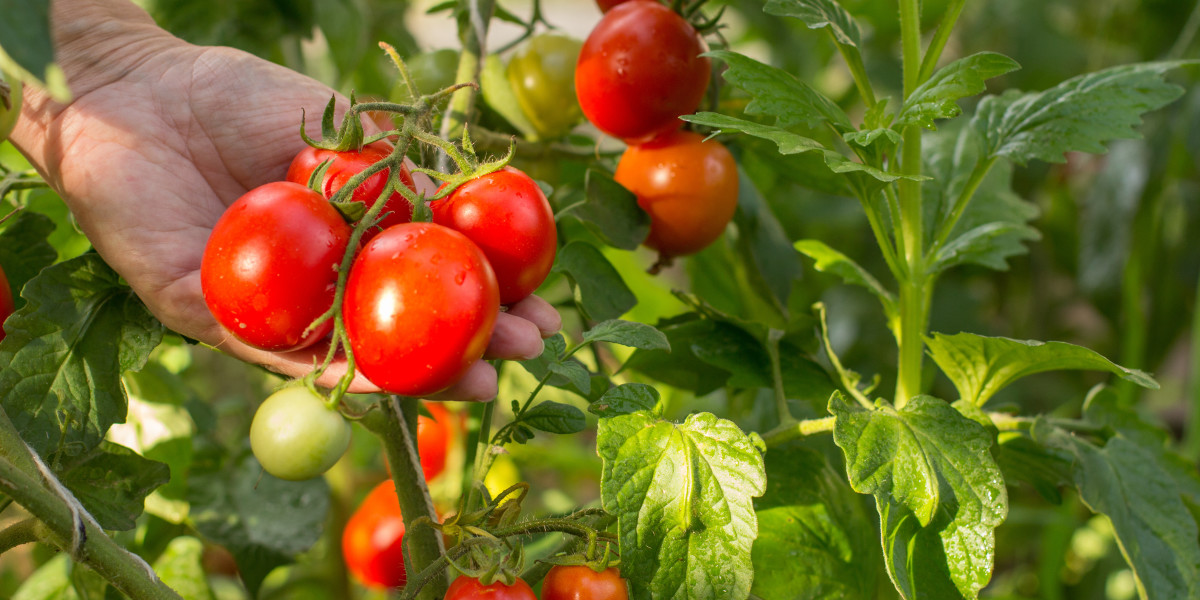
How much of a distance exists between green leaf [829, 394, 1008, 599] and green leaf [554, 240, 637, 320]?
23cm

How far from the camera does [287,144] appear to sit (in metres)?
0.74

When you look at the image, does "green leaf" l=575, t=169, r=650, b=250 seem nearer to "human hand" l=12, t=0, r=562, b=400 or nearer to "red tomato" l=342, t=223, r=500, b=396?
"human hand" l=12, t=0, r=562, b=400

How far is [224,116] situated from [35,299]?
0.22 metres

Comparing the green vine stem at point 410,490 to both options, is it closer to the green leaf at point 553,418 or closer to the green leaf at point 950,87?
the green leaf at point 553,418

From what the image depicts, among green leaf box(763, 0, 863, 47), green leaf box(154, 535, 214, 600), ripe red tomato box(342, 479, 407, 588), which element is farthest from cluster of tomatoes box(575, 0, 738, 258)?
green leaf box(154, 535, 214, 600)

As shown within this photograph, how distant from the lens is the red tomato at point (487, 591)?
0.50 meters

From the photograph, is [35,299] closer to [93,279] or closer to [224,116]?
[93,279]

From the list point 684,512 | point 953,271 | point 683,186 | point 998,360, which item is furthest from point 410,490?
point 953,271

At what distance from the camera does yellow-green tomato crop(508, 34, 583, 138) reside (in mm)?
846

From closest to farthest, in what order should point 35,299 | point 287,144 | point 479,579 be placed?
point 479,579 → point 35,299 → point 287,144

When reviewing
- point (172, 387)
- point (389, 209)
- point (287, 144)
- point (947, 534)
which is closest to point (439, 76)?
point (287, 144)

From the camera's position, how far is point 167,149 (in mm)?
716

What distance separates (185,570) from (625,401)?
589 mm

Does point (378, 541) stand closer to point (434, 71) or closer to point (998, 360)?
point (434, 71)
